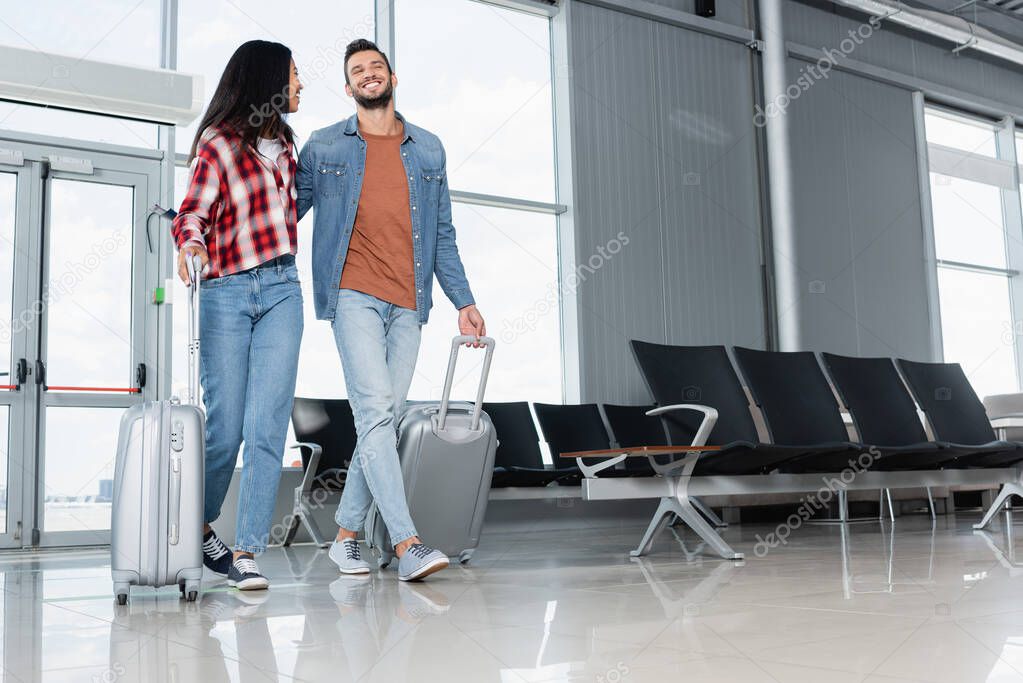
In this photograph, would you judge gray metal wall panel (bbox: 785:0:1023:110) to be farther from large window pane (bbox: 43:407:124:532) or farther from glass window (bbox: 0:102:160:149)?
large window pane (bbox: 43:407:124:532)

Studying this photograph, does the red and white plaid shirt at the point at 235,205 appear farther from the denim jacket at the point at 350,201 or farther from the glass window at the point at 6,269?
the glass window at the point at 6,269

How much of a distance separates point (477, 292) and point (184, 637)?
529 cm

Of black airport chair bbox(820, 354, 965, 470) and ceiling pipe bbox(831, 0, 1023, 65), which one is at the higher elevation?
ceiling pipe bbox(831, 0, 1023, 65)

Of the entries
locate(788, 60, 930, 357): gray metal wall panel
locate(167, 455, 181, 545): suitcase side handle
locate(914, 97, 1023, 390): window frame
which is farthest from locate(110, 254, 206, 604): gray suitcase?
locate(914, 97, 1023, 390): window frame

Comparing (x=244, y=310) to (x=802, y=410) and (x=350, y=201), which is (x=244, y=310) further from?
(x=802, y=410)

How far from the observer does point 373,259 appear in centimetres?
294

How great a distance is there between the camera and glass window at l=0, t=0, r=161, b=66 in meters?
5.88

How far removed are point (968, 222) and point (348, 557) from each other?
8676mm

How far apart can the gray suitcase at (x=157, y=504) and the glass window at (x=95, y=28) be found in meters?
4.38

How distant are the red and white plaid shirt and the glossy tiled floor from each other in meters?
0.86

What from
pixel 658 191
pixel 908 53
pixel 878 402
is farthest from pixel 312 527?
pixel 908 53

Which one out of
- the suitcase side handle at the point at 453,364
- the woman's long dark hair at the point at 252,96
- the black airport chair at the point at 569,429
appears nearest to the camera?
the woman's long dark hair at the point at 252,96

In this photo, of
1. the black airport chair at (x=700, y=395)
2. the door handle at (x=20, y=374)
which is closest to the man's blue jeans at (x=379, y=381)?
the black airport chair at (x=700, y=395)

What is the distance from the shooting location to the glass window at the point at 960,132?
981 centimetres
